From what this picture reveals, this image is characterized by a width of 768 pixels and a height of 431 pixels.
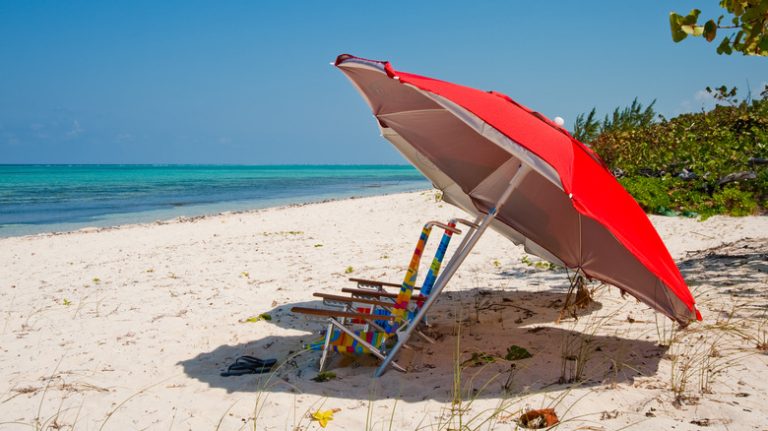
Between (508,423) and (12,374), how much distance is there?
3.70 metres

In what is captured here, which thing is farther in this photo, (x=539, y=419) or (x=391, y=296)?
(x=391, y=296)

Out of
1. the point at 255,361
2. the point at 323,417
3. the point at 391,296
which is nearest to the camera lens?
the point at 323,417

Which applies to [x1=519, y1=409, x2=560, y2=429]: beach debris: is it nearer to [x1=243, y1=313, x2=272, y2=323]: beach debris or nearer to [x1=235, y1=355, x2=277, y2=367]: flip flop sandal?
[x1=235, y1=355, x2=277, y2=367]: flip flop sandal

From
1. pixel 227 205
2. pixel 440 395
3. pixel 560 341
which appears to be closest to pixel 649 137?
pixel 560 341

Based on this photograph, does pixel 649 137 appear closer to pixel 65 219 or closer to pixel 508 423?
pixel 508 423

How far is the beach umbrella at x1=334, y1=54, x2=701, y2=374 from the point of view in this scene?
296cm

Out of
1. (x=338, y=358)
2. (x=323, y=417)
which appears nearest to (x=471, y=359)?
(x=338, y=358)

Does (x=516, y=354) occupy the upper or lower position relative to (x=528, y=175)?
lower

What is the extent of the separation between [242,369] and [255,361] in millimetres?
142

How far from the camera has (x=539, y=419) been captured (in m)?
2.96

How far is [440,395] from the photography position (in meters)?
3.49

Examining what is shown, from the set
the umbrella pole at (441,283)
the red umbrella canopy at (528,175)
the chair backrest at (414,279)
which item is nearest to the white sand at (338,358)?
the umbrella pole at (441,283)

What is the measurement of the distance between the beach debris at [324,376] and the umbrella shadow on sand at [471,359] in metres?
0.04

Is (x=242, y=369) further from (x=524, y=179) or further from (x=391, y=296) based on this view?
(x=524, y=179)
